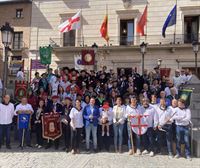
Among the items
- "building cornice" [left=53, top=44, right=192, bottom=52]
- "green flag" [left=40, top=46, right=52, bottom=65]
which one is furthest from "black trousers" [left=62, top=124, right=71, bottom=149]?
"building cornice" [left=53, top=44, right=192, bottom=52]

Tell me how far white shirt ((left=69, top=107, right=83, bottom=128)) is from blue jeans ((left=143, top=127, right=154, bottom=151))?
82.4 inches

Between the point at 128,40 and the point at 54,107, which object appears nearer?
the point at 54,107

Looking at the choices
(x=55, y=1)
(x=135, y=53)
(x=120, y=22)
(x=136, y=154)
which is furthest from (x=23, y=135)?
(x=55, y=1)

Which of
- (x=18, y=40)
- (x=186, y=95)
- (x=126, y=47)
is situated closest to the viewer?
(x=186, y=95)

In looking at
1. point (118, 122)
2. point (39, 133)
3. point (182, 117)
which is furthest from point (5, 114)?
point (182, 117)

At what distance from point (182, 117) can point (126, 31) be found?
19032mm

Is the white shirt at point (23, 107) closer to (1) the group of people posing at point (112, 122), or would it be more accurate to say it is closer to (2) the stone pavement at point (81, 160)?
(1) the group of people posing at point (112, 122)

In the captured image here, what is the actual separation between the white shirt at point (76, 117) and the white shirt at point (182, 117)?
295cm

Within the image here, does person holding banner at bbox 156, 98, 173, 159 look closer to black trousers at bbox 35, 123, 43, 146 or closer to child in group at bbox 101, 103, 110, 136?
child in group at bbox 101, 103, 110, 136

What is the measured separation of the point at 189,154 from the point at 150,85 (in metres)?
4.16

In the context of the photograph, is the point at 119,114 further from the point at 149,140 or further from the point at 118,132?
the point at 149,140

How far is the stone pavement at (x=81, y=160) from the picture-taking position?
8.12 meters

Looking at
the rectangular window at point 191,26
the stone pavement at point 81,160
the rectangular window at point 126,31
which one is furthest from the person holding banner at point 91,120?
the rectangular window at point 191,26

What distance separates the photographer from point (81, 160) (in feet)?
28.6
